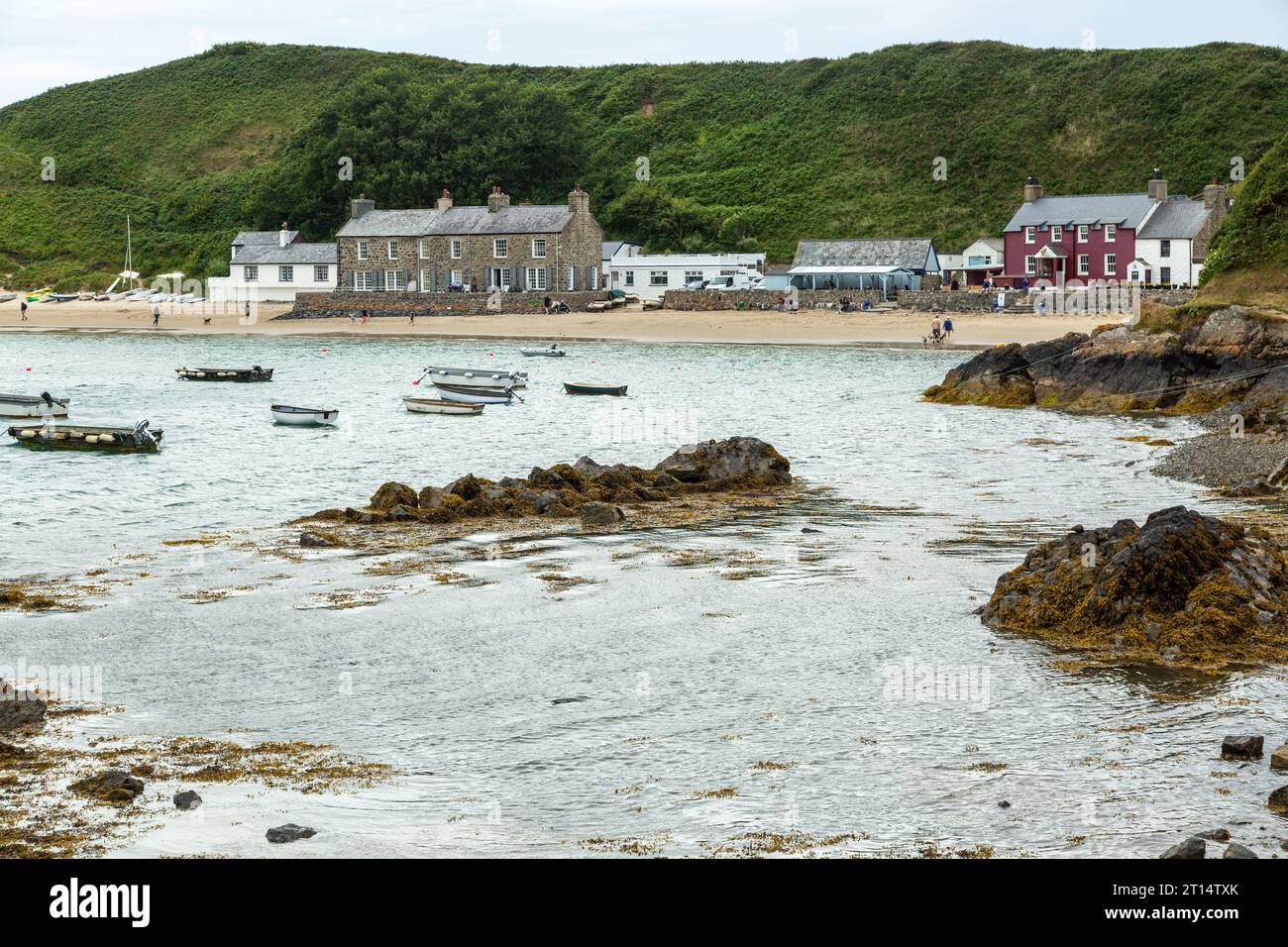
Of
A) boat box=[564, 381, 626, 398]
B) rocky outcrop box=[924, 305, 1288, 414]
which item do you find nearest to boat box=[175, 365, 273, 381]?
boat box=[564, 381, 626, 398]

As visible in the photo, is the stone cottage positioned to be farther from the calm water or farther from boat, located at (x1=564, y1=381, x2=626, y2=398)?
the calm water

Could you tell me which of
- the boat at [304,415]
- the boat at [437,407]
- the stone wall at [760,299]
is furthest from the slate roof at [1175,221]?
the boat at [304,415]

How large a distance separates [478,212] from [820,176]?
36.1 metres

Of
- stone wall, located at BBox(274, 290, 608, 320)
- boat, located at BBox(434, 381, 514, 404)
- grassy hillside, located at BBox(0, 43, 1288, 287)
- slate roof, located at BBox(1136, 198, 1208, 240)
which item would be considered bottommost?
boat, located at BBox(434, 381, 514, 404)

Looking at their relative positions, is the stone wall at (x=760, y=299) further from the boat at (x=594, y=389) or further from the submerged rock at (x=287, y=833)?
the submerged rock at (x=287, y=833)

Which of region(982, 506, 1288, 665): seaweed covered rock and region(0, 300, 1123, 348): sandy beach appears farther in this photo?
region(0, 300, 1123, 348): sandy beach

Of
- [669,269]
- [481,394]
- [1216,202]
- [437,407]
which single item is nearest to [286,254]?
[669,269]

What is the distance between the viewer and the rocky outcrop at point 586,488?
24.8 metres

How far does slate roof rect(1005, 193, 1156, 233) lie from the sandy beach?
50.4ft

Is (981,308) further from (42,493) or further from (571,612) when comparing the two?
(571,612)

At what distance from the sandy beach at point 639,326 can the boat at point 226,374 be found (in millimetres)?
22548

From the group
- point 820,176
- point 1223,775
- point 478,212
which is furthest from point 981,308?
point 1223,775

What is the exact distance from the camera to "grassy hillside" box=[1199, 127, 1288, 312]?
43000mm

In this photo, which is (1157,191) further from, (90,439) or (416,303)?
(90,439)
